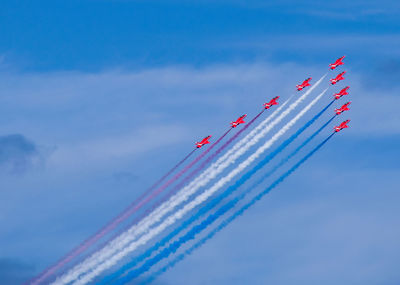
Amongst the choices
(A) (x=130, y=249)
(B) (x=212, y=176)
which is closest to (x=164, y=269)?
(A) (x=130, y=249)

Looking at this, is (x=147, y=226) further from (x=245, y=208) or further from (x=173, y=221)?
(x=245, y=208)

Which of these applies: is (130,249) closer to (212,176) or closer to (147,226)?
(147,226)

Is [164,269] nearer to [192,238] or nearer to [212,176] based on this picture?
[192,238]

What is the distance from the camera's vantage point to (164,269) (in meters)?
193

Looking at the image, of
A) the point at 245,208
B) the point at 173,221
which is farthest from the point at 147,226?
the point at 245,208

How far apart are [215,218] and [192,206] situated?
483 cm

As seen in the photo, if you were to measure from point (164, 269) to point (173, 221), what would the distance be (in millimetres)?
8957

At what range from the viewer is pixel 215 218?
196 m

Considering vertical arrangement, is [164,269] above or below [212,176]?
below

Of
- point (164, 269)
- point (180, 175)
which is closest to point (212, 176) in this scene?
point (180, 175)

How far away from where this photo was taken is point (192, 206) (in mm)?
195875

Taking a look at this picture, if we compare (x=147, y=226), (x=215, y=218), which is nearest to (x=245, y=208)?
(x=215, y=218)

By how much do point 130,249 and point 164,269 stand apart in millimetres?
7241

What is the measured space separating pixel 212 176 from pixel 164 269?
65.2 ft
